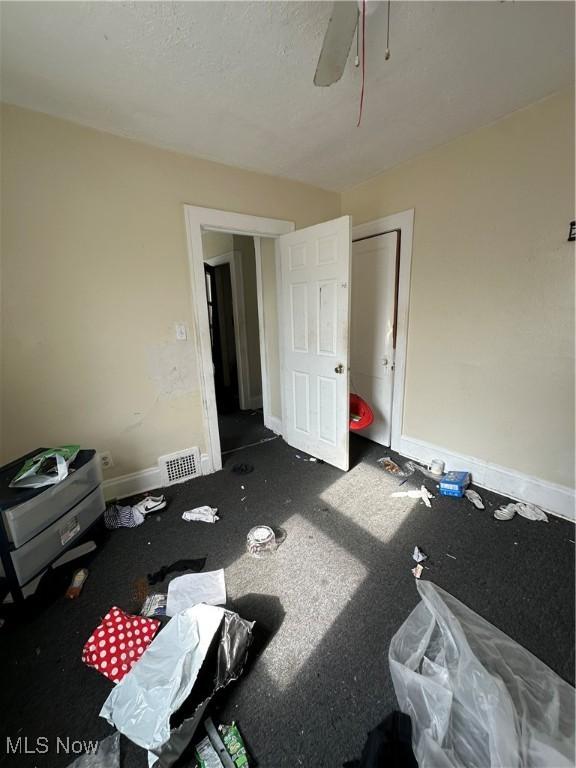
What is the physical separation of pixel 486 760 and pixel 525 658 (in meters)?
0.43

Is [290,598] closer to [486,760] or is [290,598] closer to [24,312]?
[486,760]

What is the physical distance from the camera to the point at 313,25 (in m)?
1.19

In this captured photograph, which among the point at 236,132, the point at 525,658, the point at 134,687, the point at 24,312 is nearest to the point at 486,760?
the point at 525,658

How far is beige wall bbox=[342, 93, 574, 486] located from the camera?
1.74 m

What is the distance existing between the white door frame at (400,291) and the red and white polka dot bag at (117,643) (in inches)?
88.3

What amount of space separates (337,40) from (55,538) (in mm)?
2375

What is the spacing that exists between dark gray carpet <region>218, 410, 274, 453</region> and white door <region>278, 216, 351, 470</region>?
1.72 feet

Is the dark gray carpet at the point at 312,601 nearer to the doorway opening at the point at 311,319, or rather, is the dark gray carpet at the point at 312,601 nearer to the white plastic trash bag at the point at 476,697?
the white plastic trash bag at the point at 476,697

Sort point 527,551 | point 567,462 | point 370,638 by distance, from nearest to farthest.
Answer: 1. point 370,638
2. point 527,551
3. point 567,462

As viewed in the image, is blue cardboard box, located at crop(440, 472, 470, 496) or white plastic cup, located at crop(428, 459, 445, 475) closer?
blue cardboard box, located at crop(440, 472, 470, 496)

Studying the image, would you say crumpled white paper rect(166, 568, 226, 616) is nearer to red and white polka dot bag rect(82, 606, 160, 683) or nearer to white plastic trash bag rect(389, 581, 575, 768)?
red and white polka dot bag rect(82, 606, 160, 683)

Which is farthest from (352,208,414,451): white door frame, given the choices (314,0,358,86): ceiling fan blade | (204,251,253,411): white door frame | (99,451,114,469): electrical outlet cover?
(99,451,114,469): electrical outlet cover

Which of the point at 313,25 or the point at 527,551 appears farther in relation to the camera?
the point at 527,551

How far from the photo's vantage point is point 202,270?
2.25 meters
